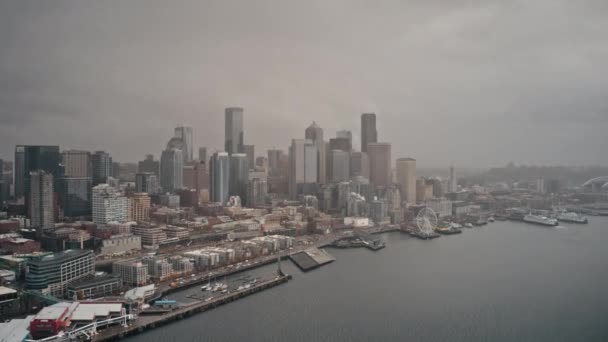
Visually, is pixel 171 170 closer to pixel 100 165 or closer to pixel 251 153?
pixel 100 165

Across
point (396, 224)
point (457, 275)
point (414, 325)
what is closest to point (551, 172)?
point (396, 224)

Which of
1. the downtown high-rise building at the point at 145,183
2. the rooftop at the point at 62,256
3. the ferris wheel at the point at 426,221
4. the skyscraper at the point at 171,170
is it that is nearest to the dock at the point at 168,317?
the rooftop at the point at 62,256

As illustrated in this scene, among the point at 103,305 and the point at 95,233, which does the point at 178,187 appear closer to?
the point at 95,233

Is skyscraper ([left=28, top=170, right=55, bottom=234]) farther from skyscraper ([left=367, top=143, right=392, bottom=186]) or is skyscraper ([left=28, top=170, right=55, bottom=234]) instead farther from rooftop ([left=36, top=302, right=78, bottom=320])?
skyscraper ([left=367, top=143, right=392, bottom=186])

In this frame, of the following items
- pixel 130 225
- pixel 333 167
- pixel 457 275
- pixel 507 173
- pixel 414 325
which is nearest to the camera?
pixel 414 325

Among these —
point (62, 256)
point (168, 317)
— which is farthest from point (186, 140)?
point (168, 317)

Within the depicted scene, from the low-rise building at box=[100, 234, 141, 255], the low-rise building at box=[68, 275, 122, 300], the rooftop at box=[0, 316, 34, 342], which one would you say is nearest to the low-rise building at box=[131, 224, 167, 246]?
the low-rise building at box=[100, 234, 141, 255]
